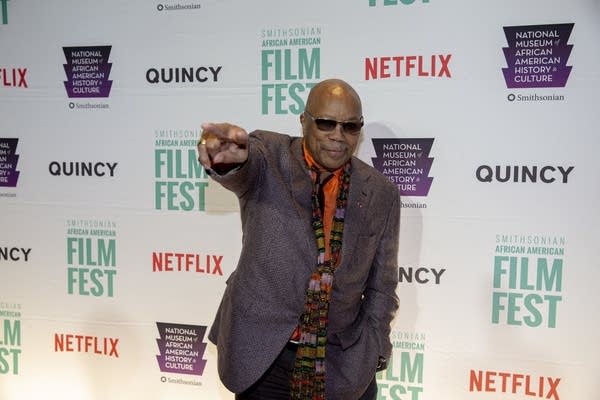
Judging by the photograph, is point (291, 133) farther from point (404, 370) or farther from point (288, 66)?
point (404, 370)

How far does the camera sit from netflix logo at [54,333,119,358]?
286cm

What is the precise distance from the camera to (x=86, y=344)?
9.52ft

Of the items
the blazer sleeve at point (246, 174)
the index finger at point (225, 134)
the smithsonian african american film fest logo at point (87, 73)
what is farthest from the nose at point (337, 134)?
the smithsonian african american film fest logo at point (87, 73)

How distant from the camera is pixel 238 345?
64.1 inches

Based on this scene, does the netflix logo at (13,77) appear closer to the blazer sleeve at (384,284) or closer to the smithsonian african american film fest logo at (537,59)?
the blazer sleeve at (384,284)

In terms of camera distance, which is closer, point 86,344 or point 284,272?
point 284,272

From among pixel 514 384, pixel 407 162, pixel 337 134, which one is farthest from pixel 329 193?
pixel 514 384

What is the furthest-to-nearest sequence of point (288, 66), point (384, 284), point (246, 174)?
point (288, 66) → point (384, 284) → point (246, 174)

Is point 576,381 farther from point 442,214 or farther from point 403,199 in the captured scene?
point 403,199

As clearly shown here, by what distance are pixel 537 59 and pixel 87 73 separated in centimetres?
231

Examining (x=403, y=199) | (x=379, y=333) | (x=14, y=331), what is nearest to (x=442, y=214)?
(x=403, y=199)

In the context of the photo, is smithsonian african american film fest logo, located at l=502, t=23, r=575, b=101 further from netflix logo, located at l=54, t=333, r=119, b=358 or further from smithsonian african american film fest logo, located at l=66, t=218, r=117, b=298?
netflix logo, located at l=54, t=333, r=119, b=358

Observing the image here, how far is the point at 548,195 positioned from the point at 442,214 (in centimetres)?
49

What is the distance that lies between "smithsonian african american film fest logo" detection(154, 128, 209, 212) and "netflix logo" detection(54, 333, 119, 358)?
2.84ft
